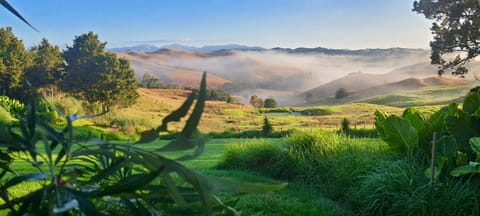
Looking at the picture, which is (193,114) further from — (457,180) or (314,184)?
(314,184)

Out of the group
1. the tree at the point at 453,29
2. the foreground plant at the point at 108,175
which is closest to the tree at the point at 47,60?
the tree at the point at 453,29

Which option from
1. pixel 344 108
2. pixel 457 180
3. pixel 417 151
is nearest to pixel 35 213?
pixel 457 180

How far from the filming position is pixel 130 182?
0.50 m

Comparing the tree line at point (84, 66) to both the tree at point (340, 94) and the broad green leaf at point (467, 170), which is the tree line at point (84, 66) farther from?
the broad green leaf at point (467, 170)

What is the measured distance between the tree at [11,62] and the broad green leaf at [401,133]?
794 inches

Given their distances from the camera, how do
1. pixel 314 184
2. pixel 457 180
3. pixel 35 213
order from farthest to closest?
1. pixel 314 184
2. pixel 457 180
3. pixel 35 213

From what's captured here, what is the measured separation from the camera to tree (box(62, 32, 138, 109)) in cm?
2754

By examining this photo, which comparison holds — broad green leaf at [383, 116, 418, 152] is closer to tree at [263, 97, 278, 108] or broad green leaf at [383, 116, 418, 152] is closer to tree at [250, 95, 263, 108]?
tree at [263, 97, 278, 108]

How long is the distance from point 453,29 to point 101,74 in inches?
717

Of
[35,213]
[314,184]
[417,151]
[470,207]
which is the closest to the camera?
[35,213]

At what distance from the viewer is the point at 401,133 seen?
4.53 meters

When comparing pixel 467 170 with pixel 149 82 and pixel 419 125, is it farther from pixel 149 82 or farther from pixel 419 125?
pixel 149 82

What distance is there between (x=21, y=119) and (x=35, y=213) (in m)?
0.10

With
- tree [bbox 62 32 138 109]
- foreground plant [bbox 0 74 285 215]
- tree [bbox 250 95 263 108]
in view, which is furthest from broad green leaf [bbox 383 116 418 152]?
tree [bbox 250 95 263 108]
